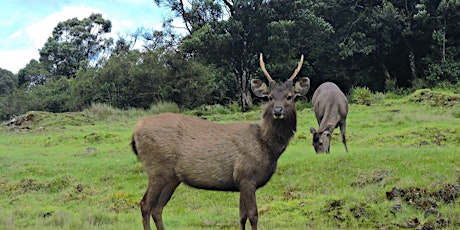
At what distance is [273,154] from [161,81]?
22555 mm

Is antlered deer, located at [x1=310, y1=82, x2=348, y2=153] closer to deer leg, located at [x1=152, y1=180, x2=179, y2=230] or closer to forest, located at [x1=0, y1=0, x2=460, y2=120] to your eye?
deer leg, located at [x1=152, y1=180, x2=179, y2=230]

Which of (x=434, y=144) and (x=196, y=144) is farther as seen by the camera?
(x=434, y=144)

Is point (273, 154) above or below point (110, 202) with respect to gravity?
above

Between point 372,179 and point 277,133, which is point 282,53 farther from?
point 277,133

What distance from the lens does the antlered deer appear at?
12648 millimetres

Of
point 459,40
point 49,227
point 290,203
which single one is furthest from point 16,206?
point 459,40

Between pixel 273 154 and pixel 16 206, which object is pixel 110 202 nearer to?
pixel 16 206

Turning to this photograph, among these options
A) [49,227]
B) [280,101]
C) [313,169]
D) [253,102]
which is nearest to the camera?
[280,101]

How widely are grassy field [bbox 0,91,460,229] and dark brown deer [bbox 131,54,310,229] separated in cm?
136

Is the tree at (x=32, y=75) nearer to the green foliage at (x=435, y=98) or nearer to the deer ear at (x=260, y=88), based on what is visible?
the green foliage at (x=435, y=98)

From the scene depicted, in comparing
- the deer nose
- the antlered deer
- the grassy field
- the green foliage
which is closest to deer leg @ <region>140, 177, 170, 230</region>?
the grassy field

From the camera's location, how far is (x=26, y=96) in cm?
3622

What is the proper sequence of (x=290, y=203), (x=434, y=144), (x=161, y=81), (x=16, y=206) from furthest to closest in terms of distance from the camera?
(x=161, y=81) < (x=434, y=144) < (x=16, y=206) < (x=290, y=203)

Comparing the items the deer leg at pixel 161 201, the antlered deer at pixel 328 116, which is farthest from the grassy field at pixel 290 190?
the deer leg at pixel 161 201
